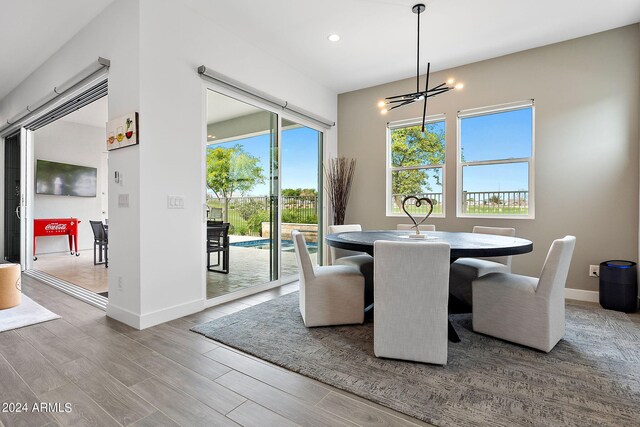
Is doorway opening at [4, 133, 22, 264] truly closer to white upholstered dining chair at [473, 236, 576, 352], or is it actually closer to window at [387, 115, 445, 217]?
window at [387, 115, 445, 217]

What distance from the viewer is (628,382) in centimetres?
180

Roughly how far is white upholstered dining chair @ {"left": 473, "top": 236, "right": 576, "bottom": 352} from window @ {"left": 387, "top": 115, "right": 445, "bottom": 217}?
82.4 inches

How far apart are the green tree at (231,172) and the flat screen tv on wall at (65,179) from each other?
5.41 meters

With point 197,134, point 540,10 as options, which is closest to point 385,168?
point 540,10

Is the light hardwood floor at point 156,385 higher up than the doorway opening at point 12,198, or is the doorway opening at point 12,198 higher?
the doorway opening at point 12,198

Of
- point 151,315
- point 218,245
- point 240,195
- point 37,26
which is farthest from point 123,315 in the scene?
point 37,26

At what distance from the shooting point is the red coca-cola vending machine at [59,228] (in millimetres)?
6156

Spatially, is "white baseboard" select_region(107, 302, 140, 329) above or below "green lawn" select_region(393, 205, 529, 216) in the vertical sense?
below

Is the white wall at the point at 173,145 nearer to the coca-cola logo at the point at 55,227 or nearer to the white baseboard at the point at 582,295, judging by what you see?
the white baseboard at the point at 582,295

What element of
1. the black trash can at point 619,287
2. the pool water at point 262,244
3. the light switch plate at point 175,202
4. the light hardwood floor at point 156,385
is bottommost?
the light hardwood floor at point 156,385

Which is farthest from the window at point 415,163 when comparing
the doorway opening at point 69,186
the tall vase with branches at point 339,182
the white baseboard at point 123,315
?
the doorway opening at point 69,186

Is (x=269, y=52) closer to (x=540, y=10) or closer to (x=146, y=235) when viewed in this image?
(x=146, y=235)

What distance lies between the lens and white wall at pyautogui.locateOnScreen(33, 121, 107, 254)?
6594 mm

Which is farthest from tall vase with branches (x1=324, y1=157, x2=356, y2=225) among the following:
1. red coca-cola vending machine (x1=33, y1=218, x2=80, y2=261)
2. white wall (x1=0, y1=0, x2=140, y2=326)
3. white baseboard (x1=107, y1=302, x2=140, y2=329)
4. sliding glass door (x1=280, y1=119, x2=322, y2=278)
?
red coca-cola vending machine (x1=33, y1=218, x2=80, y2=261)
